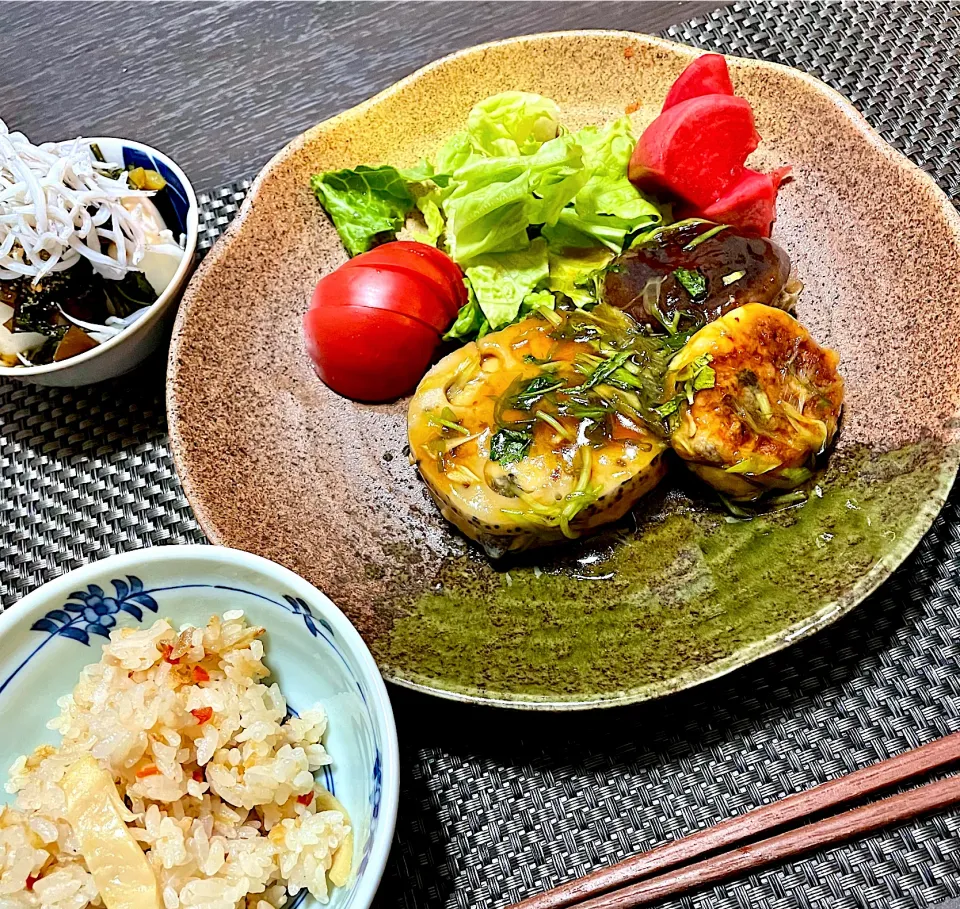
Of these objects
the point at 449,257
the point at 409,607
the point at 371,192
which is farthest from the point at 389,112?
the point at 409,607

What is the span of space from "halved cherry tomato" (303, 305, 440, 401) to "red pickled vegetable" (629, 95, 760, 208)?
864 mm

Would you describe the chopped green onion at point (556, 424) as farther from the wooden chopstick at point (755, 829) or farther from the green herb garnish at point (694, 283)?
the wooden chopstick at point (755, 829)

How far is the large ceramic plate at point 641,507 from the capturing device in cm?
195

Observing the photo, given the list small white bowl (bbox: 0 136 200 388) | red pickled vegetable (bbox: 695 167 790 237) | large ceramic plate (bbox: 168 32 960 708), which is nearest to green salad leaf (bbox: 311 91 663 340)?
large ceramic plate (bbox: 168 32 960 708)

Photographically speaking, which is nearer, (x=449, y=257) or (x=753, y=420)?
(x=753, y=420)

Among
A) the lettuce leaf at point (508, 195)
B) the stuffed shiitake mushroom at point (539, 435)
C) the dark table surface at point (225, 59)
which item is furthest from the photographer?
the dark table surface at point (225, 59)

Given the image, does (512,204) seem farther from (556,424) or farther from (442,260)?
(556,424)

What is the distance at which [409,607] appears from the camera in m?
2.08

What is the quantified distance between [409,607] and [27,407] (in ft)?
4.81

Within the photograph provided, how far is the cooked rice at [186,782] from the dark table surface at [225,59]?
2.09m

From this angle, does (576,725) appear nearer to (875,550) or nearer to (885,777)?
(885,777)

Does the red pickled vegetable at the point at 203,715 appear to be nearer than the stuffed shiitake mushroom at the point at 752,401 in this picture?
Yes

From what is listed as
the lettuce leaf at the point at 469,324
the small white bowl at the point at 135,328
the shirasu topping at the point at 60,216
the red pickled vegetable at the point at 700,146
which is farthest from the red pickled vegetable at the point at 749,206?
the shirasu topping at the point at 60,216

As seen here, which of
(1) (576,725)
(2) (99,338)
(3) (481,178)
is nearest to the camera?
(1) (576,725)
